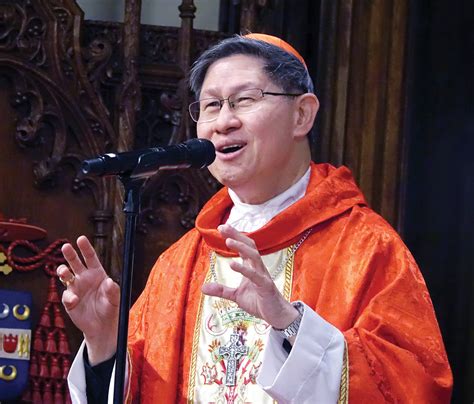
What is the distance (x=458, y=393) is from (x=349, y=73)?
1.30 metres

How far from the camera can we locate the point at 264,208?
13.8 feet

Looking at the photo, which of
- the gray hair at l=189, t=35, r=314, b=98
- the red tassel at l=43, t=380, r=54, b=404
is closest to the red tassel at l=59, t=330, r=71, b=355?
the red tassel at l=43, t=380, r=54, b=404

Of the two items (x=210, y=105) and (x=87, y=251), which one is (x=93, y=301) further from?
(x=210, y=105)

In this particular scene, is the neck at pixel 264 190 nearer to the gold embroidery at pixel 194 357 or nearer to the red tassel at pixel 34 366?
the gold embroidery at pixel 194 357

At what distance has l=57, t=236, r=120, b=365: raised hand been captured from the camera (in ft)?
12.4

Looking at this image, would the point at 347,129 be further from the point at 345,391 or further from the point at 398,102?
the point at 345,391

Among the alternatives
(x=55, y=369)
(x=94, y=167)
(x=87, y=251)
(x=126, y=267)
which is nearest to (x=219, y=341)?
(x=87, y=251)

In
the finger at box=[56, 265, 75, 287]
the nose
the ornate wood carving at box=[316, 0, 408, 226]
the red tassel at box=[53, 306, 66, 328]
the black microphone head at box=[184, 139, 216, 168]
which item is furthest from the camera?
the ornate wood carving at box=[316, 0, 408, 226]

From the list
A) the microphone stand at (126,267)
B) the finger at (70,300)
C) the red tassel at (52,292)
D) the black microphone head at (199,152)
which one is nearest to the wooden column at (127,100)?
the red tassel at (52,292)

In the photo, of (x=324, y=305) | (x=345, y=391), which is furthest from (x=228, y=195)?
(x=345, y=391)

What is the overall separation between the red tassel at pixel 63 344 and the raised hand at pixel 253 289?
1.81 meters

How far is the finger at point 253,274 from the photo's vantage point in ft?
11.1

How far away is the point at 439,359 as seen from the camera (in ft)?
12.5

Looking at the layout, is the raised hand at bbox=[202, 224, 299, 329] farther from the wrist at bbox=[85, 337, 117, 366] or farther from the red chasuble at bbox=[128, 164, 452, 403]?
the wrist at bbox=[85, 337, 117, 366]
